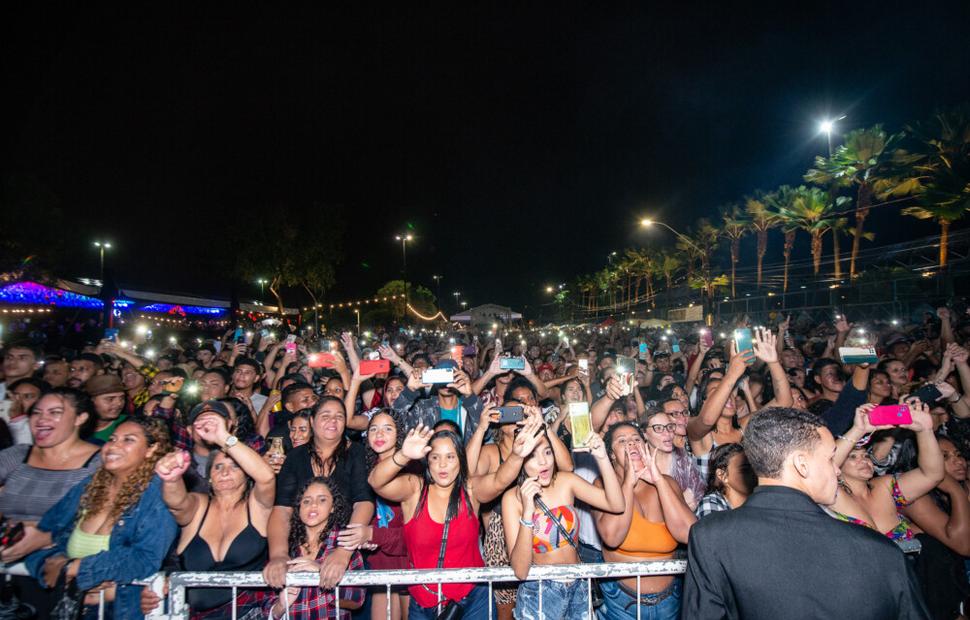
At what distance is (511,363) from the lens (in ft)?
17.4

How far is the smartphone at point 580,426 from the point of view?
312 cm

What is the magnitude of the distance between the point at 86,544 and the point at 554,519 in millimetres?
2967

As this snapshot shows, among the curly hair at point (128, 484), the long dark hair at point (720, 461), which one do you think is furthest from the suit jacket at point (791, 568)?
the curly hair at point (128, 484)

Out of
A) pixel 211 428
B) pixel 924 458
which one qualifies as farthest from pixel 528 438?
pixel 924 458

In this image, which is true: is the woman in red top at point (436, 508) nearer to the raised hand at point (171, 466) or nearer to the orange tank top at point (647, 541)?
the orange tank top at point (647, 541)

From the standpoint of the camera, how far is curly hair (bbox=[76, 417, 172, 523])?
310 cm

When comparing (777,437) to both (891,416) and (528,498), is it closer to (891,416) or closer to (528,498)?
(528,498)

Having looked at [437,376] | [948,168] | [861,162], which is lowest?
[437,376]

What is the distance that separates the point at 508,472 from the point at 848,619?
184 cm

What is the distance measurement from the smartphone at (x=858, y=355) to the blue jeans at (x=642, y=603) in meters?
3.19

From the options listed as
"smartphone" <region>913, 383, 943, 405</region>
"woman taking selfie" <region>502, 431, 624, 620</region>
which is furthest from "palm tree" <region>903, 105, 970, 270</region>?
"woman taking selfie" <region>502, 431, 624, 620</region>

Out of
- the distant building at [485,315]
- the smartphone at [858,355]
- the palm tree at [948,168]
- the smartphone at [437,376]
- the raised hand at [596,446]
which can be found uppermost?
the palm tree at [948,168]

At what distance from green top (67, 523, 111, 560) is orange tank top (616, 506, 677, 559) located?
336cm

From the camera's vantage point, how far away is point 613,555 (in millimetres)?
3393
